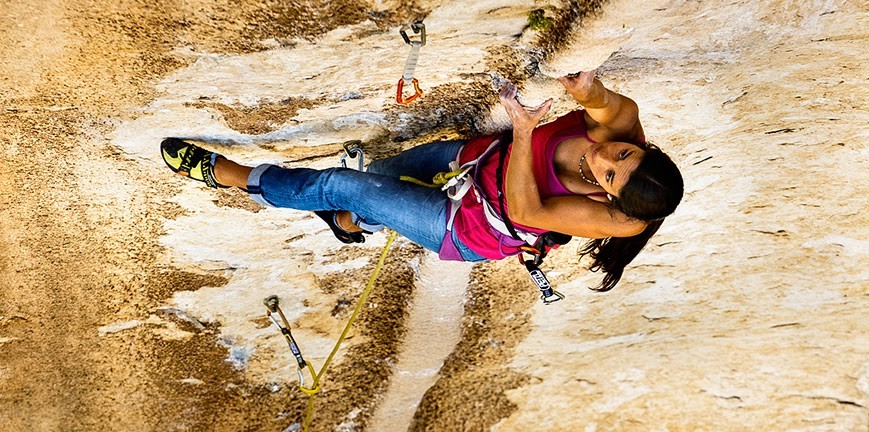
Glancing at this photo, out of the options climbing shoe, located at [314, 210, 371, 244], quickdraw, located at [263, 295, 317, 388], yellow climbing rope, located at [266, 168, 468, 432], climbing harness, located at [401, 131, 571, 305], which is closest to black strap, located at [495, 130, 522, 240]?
climbing harness, located at [401, 131, 571, 305]

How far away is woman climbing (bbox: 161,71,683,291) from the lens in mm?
1537

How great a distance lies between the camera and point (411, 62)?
79.5 inches

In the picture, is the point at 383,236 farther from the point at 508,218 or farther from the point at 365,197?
the point at 508,218

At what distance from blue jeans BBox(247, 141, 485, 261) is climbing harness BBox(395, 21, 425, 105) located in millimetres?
315

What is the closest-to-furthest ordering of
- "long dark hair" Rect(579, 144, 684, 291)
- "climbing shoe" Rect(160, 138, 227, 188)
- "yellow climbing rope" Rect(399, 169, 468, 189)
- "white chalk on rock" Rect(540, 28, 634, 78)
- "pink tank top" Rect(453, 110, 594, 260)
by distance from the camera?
1. "long dark hair" Rect(579, 144, 684, 291)
2. "pink tank top" Rect(453, 110, 594, 260)
3. "yellow climbing rope" Rect(399, 169, 468, 189)
4. "climbing shoe" Rect(160, 138, 227, 188)
5. "white chalk on rock" Rect(540, 28, 634, 78)

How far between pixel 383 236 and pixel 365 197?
0.77m

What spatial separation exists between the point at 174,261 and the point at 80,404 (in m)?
0.64

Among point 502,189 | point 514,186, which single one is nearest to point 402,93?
point 502,189

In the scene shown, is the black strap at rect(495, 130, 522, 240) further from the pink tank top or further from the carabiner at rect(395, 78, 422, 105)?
Result: the carabiner at rect(395, 78, 422, 105)

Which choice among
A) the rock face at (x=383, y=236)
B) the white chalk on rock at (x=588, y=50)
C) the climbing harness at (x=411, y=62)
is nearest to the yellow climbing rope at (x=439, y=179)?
the climbing harness at (x=411, y=62)

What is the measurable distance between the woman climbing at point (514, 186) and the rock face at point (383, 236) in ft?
0.92

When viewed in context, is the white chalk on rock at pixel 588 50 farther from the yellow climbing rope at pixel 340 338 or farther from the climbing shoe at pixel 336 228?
the climbing shoe at pixel 336 228

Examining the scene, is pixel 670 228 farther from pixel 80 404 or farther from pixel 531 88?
pixel 80 404

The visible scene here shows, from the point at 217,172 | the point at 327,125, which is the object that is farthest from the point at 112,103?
the point at 327,125
